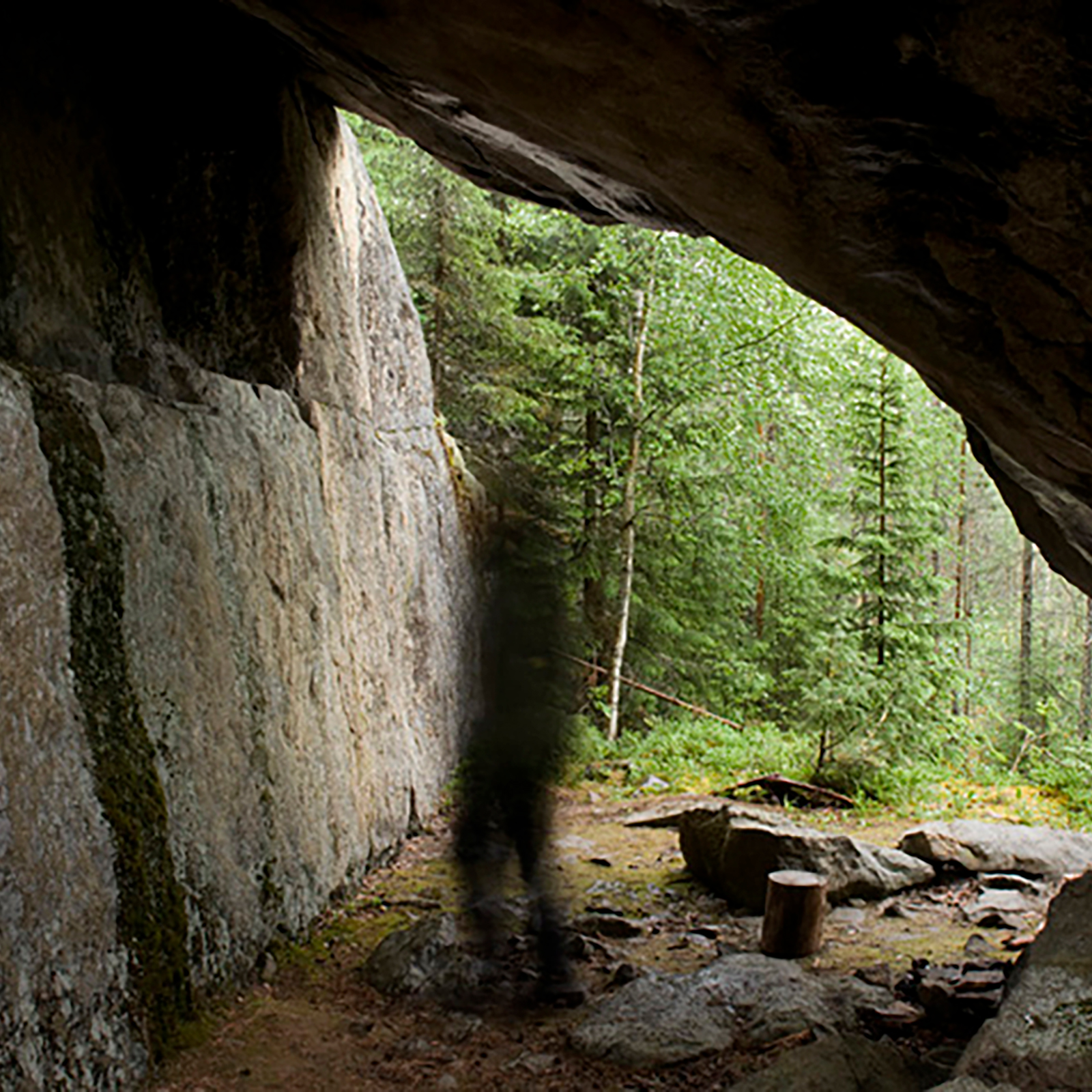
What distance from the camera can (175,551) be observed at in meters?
4.96

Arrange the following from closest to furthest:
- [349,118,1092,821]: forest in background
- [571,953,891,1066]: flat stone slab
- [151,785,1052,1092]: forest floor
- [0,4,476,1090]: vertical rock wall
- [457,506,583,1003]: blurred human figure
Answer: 1. [0,4,476,1090]: vertical rock wall
2. [151,785,1052,1092]: forest floor
3. [571,953,891,1066]: flat stone slab
4. [457,506,583,1003]: blurred human figure
5. [349,118,1092,821]: forest in background

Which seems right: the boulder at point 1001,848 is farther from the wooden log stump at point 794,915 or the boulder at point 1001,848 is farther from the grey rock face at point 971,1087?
the grey rock face at point 971,1087

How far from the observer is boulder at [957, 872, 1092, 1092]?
3.46 meters

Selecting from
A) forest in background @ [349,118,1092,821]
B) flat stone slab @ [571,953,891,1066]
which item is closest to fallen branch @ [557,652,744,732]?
forest in background @ [349,118,1092,821]

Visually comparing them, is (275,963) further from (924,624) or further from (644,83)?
(924,624)

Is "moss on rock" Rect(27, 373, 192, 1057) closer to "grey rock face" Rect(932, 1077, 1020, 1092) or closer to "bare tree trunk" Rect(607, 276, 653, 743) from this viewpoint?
"grey rock face" Rect(932, 1077, 1020, 1092)

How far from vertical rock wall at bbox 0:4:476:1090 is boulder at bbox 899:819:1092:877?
14.3 feet

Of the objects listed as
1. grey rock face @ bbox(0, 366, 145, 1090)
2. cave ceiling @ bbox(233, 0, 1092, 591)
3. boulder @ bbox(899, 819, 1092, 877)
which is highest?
cave ceiling @ bbox(233, 0, 1092, 591)

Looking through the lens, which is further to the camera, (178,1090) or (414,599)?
(414,599)

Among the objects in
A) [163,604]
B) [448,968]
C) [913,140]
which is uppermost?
[913,140]

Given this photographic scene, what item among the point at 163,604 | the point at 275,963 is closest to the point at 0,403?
the point at 163,604

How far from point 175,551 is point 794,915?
14.2 feet

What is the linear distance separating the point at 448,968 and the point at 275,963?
95cm

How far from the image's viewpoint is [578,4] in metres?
3.80
